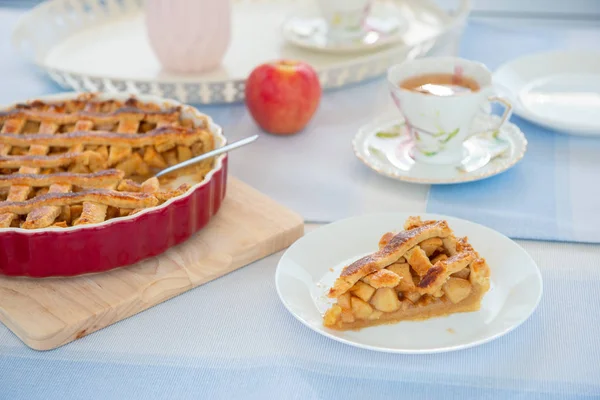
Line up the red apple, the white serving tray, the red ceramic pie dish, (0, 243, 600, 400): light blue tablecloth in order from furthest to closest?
the white serving tray
the red apple
the red ceramic pie dish
(0, 243, 600, 400): light blue tablecloth

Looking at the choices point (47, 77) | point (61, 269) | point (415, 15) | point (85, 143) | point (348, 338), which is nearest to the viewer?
point (348, 338)

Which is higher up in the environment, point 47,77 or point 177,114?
point 177,114

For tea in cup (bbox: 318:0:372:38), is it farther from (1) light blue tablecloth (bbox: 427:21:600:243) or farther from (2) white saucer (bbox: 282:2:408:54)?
(1) light blue tablecloth (bbox: 427:21:600:243)

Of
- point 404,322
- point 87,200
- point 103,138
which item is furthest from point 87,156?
point 404,322

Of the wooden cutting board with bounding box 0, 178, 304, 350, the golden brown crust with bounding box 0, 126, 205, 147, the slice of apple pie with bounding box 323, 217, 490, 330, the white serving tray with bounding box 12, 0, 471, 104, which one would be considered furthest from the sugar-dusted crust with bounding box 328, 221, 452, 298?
the white serving tray with bounding box 12, 0, 471, 104

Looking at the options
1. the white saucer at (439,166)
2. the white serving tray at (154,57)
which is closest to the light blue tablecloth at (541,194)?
the white saucer at (439,166)

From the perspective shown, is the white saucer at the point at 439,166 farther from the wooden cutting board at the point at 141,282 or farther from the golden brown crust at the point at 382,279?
the golden brown crust at the point at 382,279

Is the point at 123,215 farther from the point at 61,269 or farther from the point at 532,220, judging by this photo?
the point at 532,220

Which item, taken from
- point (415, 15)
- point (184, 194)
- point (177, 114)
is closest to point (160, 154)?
point (177, 114)
